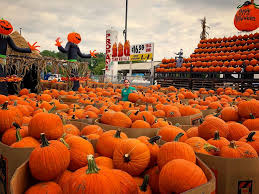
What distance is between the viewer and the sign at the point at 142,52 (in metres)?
13.0

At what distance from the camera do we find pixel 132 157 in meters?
1.36

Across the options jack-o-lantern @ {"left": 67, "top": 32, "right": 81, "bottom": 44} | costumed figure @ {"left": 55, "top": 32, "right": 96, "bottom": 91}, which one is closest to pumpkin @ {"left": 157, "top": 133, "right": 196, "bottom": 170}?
costumed figure @ {"left": 55, "top": 32, "right": 96, "bottom": 91}

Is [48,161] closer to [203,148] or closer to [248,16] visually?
[203,148]

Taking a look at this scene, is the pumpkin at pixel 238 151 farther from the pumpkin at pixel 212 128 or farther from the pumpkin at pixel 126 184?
the pumpkin at pixel 126 184

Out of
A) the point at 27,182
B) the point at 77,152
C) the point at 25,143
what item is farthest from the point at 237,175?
the point at 25,143

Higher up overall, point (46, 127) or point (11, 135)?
point (46, 127)

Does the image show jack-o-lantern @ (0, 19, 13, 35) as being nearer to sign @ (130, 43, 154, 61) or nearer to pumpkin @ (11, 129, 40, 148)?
pumpkin @ (11, 129, 40, 148)

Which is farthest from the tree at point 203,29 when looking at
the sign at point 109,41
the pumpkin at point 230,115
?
the pumpkin at point 230,115

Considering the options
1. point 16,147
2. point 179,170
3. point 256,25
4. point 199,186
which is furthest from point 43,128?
point 256,25

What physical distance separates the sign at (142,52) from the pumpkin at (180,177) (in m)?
12.1

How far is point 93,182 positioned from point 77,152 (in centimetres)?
54

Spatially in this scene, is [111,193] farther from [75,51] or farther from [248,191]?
[75,51]

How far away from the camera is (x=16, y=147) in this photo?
161 cm

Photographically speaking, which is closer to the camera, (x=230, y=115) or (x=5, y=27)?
(x=230, y=115)
